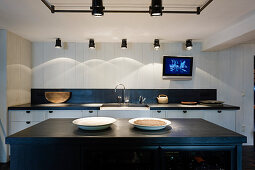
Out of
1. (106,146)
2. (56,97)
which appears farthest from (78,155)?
(56,97)

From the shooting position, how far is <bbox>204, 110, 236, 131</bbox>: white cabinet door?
3500mm

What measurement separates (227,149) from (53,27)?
3.10 metres

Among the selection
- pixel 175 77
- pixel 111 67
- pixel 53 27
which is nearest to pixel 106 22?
pixel 53 27

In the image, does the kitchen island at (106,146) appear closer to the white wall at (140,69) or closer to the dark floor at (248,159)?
the dark floor at (248,159)

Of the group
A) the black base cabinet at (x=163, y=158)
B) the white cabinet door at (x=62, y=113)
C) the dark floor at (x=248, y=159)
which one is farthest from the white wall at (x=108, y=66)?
the black base cabinet at (x=163, y=158)

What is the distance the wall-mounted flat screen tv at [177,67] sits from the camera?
394 centimetres

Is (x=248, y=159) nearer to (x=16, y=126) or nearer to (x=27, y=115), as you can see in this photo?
(x=27, y=115)

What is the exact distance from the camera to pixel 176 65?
395 centimetres

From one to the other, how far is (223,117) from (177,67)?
141cm

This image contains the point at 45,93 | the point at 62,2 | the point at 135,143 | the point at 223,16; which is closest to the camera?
the point at 135,143

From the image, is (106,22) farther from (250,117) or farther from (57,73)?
(250,117)

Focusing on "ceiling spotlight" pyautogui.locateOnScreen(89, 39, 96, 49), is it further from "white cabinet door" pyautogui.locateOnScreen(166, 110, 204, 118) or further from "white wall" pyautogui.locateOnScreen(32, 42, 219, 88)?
"white cabinet door" pyautogui.locateOnScreen(166, 110, 204, 118)

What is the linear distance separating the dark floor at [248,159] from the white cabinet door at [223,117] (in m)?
0.61

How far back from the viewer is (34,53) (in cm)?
402
